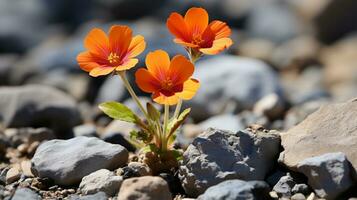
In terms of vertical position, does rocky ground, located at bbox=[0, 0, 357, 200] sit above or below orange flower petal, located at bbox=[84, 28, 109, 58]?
below

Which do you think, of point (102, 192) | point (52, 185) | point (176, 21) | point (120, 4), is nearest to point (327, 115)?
point (176, 21)

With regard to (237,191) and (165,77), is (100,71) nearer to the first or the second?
(165,77)

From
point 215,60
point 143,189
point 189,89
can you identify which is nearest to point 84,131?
point 189,89

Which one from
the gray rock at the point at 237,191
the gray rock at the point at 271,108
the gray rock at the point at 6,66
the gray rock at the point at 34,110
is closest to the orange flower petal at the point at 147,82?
the gray rock at the point at 237,191

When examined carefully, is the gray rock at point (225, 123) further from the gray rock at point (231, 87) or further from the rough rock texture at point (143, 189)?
the rough rock texture at point (143, 189)

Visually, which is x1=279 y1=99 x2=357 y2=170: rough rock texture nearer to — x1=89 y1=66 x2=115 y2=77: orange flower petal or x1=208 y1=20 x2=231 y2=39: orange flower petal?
x1=208 y1=20 x2=231 y2=39: orange flower petal

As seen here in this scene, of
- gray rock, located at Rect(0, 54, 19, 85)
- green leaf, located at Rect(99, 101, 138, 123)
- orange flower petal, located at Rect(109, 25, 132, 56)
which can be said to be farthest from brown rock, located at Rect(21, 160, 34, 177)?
gray rock, located at Rect(0, 54, 19, 85)
